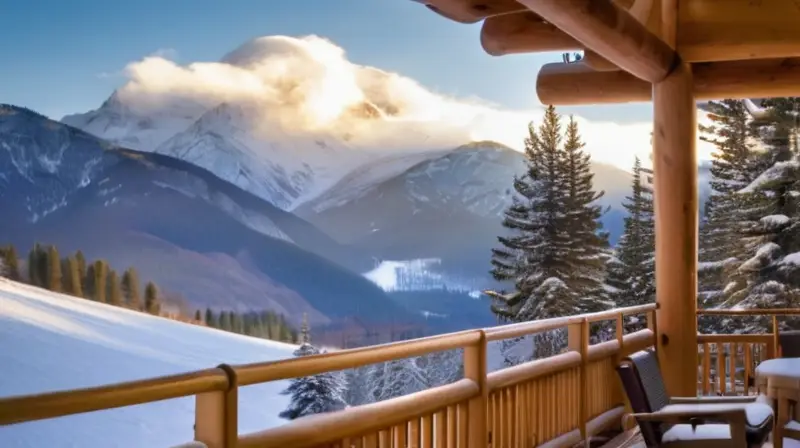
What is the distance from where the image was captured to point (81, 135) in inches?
784

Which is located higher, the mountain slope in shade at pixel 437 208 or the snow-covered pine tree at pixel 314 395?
the mountain slope in shade at pixel 437 208

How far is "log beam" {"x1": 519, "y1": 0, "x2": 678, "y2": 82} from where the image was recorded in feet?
12.1

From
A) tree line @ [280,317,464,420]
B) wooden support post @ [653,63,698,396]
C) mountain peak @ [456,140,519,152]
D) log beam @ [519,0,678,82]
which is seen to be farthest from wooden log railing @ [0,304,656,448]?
mountain peak @ [456,140,519,152]

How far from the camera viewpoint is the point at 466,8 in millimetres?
4246

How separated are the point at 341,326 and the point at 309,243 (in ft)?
8.92

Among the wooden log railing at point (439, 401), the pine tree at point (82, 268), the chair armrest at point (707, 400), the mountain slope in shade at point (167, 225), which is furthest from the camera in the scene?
the pine tree at point (82, 268)

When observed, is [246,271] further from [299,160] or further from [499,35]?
[499,35]

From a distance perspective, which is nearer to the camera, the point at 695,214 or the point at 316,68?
the point at 695,214

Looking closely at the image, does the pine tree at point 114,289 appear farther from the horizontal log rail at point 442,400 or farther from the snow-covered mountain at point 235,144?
the horizontal log rail at point 442,400

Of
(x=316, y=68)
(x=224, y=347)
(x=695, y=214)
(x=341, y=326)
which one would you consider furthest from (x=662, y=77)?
(x=316, y=68)

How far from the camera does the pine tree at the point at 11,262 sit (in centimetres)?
1723

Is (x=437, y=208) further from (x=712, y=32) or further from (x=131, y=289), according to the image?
(x=712, y=32)

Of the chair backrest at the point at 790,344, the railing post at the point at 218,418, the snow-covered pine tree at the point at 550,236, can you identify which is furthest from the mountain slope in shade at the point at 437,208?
the railing post at the point at 218,418

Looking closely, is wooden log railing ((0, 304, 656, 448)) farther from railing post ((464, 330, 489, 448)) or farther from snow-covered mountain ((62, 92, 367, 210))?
snow-covered mountain ((62, 92, 367, 210))
